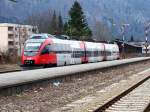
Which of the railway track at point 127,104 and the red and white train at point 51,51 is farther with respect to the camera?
the red and white train at point 51,51

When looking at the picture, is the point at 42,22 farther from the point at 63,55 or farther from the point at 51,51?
the point at 51,51

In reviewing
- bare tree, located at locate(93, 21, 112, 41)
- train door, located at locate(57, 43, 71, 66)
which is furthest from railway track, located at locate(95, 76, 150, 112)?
bare tree, located at locate(93, 21, 112, 41)

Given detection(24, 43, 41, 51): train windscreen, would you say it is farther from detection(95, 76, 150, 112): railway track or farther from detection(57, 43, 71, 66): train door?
detection(95, 76, 150, 112): railway track

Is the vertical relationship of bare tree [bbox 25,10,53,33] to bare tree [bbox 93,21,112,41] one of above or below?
above

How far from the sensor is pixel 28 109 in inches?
639

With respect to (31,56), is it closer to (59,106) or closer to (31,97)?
(31,97)

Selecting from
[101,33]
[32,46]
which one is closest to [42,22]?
[101,33]

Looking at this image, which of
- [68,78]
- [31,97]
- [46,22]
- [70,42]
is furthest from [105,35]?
[31,97]

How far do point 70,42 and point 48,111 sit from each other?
40862mm

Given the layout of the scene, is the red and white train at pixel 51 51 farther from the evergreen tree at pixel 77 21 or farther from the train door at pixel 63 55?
the evergreen tree at pixel 77 21

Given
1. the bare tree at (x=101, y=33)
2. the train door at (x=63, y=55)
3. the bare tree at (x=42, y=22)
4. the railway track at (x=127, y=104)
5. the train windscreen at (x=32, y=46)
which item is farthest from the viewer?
the bare tree at (x=101, y=33)

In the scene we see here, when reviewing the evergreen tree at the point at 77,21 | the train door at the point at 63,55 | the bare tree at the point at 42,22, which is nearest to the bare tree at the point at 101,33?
the bare tree at the point at 42,22

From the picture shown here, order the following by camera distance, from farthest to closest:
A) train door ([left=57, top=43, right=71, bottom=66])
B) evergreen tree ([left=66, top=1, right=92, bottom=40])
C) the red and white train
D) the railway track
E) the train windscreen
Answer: evergreen tree ([left=66, top=1, right=92, bottom=40]), train door ([left=57, top=43, right=71, bottom=66]), the train windscreen, the red and white train, the railway track

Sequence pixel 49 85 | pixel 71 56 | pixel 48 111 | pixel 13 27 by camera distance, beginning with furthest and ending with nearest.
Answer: pixel 13 27 → pixel 71 56 → pixel 49 85 → pixel 48 111
